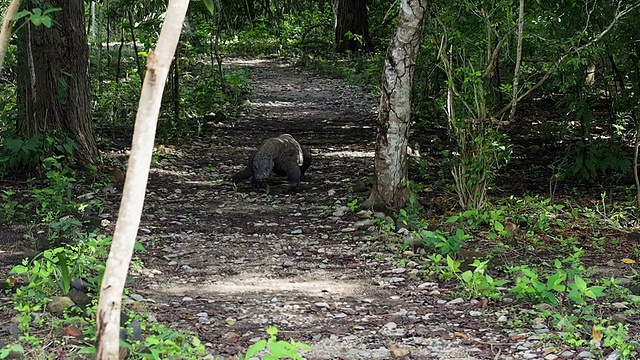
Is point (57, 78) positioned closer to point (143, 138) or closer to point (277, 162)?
point (277, 162)

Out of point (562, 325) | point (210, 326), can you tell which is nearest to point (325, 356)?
point (210, 326)

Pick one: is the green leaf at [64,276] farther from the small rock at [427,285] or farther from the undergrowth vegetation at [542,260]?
the undergrowth vegetation at [542,260]

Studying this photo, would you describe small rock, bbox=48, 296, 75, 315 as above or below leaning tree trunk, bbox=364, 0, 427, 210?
below

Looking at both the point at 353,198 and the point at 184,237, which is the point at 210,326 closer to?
the point at 184,237

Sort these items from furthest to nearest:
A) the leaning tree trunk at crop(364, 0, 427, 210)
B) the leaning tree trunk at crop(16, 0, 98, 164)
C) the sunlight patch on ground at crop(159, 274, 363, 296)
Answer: the leaning tree trunk at crop(16, 0, 98, 164) < the leaning tree trunk at crop(364, 0, 427, 210) < the sunlight patch on ground at crop(159, 274, 363, 296)

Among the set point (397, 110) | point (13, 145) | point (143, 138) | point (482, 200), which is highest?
point (143, 138)

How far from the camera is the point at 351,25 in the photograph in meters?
21.0

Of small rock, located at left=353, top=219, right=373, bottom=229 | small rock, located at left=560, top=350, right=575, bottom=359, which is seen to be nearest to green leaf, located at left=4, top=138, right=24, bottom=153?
small rock, located at left=353, top=219, right=373, bottom=229

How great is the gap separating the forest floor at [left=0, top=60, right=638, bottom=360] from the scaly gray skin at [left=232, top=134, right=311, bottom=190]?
143 millimetres

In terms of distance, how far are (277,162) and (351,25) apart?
13.1m

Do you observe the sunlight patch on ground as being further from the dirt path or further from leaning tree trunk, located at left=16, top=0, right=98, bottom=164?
leaning tree trunk, located at left=16, top=0, right=98, bottom=164

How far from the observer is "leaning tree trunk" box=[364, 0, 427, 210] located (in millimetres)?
6957

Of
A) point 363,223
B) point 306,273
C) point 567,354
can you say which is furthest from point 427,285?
point 363,223

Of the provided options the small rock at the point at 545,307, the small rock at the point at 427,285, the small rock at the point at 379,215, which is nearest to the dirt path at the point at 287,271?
the small rock at the point at 427,285
